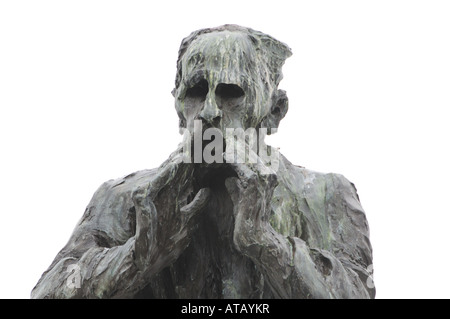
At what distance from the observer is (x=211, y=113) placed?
9.96 meters

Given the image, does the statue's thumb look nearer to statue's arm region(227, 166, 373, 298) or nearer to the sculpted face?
statue's arm region(227, 166, 373, 298)

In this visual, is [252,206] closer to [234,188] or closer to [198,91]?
[234,188]

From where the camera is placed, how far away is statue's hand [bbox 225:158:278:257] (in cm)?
967

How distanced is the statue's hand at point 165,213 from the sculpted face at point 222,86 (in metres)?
0.42

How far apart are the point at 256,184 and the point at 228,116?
27.0 inches

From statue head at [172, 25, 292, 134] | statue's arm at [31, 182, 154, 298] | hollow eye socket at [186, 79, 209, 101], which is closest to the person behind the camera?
statue's arm at [31, 182, 154, 298]

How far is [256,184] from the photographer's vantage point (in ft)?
31.8

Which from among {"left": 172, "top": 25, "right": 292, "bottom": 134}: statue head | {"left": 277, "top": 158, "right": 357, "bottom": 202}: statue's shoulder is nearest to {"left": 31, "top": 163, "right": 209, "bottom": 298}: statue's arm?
{"left": 172, "top": 25, "right": 292, "bottom": 134}: statue head

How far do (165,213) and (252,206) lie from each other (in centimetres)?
64

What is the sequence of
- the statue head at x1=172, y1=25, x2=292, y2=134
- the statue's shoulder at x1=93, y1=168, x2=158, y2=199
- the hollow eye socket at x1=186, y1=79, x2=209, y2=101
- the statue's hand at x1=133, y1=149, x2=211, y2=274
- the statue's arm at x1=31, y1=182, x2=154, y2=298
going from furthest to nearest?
the statue's shoulder at x1=93, y1=168, x2=158, y2=199 → the hollow eye socket at x1=186, y1=79, x2=209, y2=101 → the statue head at x1=172, y1=25, x2=292, y2=134 → the statue's arm at x1=31, y1=182, x2=154, y2=298 → the statue's hand at x1=133, y1=149, x2=211, y2=274

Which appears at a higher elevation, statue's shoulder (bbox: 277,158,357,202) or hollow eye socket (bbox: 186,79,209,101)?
hollow eye socket (bbox: 186,79,209,101)

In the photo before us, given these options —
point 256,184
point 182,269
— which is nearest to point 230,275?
point 182,269

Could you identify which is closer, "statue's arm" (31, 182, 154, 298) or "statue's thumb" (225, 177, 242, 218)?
"statue's thumb" (225, 177, 242, 218)
